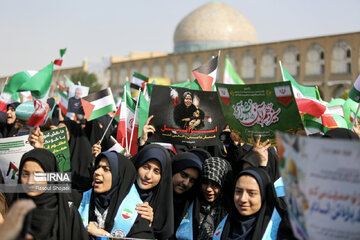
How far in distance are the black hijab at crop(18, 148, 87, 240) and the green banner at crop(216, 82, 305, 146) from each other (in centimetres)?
135

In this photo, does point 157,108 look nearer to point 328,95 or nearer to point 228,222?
point 228,222

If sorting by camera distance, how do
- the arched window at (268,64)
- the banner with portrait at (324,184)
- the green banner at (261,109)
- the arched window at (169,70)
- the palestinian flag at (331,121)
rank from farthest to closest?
the arched window at (169,70), the arched window at (268,64), the palestinian flag at (331,121), the green banner at (261,109), the banner with portrait at (324,184)

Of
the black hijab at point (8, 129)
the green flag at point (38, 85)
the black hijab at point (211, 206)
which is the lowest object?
the black hijab at point (211, 206)

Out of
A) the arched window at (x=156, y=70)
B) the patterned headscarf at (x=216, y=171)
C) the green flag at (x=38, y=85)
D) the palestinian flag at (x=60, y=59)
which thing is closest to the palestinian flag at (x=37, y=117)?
the green flag at (x=38, y=85)

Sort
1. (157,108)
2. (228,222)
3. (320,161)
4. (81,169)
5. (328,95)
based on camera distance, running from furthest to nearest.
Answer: (328,95)
(81,169)
(157,108)
(228,222)
(320,161)

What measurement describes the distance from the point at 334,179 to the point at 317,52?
31.6 m

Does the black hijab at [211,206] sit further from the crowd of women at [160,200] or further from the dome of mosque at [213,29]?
the dome of mosque at [213,29]

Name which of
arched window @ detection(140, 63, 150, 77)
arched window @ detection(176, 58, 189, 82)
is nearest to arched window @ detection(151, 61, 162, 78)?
arched window @ detection(140, 63, 150, 77)

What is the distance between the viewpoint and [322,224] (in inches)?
66.6

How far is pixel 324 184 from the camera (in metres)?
1.65

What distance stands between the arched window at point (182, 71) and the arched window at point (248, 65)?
6.40 metres

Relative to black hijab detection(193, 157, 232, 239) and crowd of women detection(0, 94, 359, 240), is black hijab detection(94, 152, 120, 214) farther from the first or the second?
black hijab detection(193, 157, 232, 239)

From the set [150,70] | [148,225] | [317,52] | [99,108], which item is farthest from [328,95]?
[148,225]

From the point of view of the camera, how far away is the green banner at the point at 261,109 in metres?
3.42
